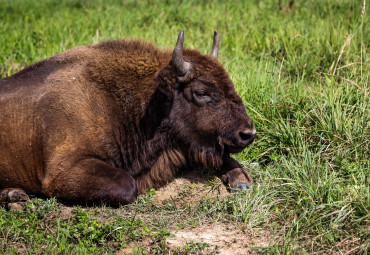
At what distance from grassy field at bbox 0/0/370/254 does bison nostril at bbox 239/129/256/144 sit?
0.43 meters

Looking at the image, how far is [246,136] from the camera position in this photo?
495cm

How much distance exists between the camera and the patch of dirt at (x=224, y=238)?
3.93m

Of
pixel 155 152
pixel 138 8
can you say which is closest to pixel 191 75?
pixel 155 152

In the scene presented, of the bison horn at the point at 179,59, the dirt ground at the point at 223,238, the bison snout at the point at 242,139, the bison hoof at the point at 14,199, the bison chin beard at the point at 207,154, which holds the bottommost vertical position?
the bison hoof at the point at 14,199

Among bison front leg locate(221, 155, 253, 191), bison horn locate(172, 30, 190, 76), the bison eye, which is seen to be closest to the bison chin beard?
bison front leg locate(221, 155, 253, 191)

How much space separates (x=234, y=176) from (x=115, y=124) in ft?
4.66

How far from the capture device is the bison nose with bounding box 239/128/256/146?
193 inches

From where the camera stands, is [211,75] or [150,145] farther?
[150,145]

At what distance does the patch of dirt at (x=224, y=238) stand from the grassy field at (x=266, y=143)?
0.11ft

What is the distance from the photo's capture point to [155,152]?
530 cm

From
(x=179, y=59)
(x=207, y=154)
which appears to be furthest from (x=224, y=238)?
(x=179, y=59)

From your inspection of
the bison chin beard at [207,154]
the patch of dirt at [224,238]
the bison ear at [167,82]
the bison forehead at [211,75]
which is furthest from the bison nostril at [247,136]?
the patch of dirt at [224,238]

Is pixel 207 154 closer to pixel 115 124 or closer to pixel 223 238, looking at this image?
pixel 115 124

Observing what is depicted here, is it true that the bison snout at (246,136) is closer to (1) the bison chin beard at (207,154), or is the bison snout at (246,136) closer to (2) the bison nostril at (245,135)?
(2) the bison nostril at (245,135)
